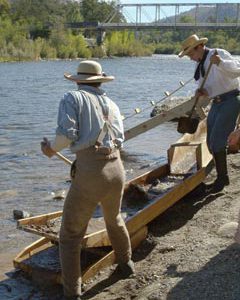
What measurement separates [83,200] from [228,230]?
6.93 ft

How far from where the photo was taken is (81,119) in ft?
17.0

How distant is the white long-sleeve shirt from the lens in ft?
24.8

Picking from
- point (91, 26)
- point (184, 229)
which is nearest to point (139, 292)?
point (184, 229)

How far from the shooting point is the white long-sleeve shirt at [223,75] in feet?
24.8

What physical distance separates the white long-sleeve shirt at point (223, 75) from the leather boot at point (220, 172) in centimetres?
85

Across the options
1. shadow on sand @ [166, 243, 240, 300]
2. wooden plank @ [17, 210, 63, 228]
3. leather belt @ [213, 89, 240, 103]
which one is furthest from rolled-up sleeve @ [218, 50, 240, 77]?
wooden plank @ [17, 210, 63, 228]

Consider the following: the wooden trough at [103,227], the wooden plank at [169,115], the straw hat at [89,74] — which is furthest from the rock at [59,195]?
the straw hat at [89,74]

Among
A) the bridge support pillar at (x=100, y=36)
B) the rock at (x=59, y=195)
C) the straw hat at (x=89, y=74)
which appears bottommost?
the bridge support pillar at (x=100, y=36)

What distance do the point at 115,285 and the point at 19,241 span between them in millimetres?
2343

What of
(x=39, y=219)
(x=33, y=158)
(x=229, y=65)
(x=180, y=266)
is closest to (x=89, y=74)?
(x=39, y=219)

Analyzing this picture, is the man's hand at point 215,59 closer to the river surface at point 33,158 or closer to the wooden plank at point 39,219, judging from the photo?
the wooden plank at point 39,219

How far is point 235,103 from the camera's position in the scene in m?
7.85

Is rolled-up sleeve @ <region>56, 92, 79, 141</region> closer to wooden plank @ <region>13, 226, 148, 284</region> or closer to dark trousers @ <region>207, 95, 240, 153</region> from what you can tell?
wooden plank @ <region>13, 226, 148, 284</region>

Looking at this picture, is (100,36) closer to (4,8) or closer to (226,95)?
(4,8)
